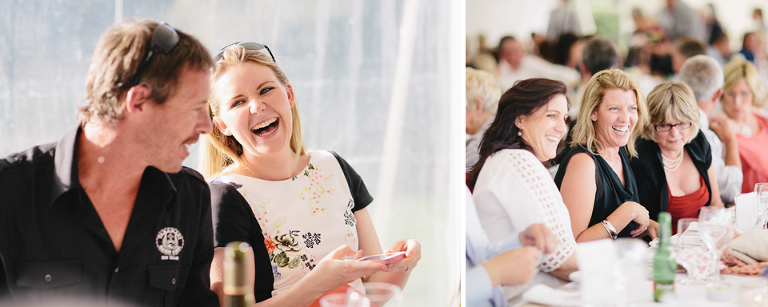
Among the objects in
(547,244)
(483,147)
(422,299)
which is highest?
(483,147)

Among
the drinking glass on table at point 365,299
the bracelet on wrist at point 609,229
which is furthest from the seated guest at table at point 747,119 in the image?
the drinking glass on table at point 365,299

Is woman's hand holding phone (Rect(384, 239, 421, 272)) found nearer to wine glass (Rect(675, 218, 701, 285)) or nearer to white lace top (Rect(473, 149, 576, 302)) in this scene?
white lace top (Rect(473, 149, 576, 302))

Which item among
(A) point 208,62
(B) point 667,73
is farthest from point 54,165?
(B) point 667,73

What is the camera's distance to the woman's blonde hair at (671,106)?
Answer: 2291 millimetres

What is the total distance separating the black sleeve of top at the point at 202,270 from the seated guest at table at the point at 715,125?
1871 mm

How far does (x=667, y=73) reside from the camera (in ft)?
7.61

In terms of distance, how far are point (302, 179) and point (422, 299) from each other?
207cm

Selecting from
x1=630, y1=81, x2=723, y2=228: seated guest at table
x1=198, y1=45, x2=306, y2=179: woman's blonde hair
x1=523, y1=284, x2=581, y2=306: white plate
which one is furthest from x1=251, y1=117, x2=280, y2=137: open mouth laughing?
x1=630, y1=81, x2=723, y2=228: seated guest at table

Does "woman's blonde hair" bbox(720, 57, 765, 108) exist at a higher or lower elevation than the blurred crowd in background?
lower

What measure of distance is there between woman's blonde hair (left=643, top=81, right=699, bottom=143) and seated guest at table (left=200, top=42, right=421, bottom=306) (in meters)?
1.10

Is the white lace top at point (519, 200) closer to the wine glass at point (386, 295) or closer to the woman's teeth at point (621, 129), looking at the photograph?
the woman's teeth at point (621, 129)

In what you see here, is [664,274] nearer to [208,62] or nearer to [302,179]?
[302,179]

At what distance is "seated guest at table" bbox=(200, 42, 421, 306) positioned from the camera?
175 centimetres

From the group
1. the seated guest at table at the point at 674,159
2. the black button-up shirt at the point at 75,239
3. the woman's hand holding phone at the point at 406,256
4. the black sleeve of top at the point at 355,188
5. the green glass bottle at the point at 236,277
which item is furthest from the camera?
the seated guest at table at the point at 674,159
